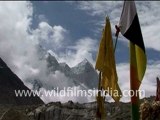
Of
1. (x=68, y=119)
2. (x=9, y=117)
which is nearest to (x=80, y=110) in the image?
(x=68, y=119)

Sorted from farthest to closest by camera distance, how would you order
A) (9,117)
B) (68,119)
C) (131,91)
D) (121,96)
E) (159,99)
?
1. (68,119)
2. (9,117)
3. (159,99)
4. (121,96)
5. (131,91)

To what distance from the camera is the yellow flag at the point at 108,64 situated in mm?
12805

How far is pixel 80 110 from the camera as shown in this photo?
623 feet

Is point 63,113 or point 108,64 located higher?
point 63,113

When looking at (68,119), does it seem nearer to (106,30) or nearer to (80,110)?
(80,110)

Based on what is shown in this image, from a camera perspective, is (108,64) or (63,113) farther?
(63,113)

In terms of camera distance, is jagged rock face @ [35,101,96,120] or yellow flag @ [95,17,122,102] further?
jagged rock face @ [35,101,96,120]

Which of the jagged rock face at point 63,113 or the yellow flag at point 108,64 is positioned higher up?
the jagged rock face at point 63,113

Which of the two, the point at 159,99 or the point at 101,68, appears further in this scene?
the point at 159,99

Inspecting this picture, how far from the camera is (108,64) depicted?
1281cm

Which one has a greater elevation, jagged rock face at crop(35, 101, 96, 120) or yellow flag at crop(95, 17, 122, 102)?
jagged rock face at crop(35, 101, 96, 120)

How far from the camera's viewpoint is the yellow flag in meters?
12.8

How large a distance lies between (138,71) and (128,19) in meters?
1.34

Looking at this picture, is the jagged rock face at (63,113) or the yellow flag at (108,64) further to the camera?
the jagged rock face at (63,113)
